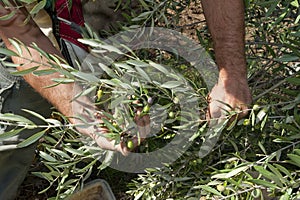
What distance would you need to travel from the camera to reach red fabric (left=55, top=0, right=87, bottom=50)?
82.2 inches

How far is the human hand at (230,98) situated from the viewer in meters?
1.57

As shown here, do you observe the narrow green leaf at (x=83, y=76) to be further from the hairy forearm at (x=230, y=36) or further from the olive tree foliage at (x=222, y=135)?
the hairy forearm at (x=230, y=36)

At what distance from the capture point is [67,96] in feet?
5.52

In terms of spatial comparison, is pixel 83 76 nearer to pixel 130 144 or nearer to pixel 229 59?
pixel 130 144

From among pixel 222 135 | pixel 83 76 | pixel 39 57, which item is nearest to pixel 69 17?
pixel 39 57

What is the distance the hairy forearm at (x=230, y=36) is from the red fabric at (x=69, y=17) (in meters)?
0.62

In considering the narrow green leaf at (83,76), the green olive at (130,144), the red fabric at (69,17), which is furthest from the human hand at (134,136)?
the red fabric at (69,17)

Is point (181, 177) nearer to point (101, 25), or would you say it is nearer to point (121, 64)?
point (121, 64)

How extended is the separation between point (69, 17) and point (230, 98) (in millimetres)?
773

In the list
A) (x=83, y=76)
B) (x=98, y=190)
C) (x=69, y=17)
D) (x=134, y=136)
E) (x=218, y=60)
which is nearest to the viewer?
(x=83, y=76)

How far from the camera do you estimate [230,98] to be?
5.16ft

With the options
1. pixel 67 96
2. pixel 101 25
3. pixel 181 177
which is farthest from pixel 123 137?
pixel 101 25

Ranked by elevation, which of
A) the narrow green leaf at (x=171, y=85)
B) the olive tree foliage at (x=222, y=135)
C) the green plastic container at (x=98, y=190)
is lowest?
the green plastic container at (x=98, y=190)

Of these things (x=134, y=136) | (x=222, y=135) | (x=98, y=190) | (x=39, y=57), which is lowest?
(x=98, y=190)
